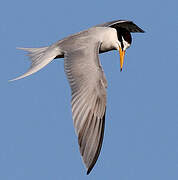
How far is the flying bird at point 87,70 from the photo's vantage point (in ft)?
17.7

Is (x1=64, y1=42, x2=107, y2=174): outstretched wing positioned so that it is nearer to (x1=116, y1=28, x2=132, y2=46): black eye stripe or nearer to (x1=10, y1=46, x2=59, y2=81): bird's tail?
(x1=10, y1=46, x2=59, y2=81): bird's tail

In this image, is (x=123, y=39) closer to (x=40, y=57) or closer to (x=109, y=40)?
(x=109, y=40)

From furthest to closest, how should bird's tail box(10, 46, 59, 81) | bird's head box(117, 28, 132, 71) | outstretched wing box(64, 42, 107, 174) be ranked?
bird's head box(117, 28, 132, 71)
bird's tail box(10, 46, 59, 81)
outstretched wing box(64, 42, 107, 174)

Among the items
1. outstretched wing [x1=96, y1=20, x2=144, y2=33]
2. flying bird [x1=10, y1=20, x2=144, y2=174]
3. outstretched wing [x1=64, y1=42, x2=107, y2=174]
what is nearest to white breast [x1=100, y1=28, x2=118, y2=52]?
flying bird [x1=10, y1=20, x2=144, y2=174]

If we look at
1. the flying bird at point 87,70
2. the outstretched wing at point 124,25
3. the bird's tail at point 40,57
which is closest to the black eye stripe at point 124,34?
the flying bird at point 87,70

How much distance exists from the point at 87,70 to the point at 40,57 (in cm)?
97

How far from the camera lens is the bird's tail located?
627cm

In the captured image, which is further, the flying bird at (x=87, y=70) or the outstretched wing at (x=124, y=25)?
the outstretched wing at (x=124, y=25)

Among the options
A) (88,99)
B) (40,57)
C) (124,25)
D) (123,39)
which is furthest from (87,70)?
(124,25)

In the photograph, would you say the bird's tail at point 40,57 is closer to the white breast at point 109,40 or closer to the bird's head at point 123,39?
the white breast at point 109,40

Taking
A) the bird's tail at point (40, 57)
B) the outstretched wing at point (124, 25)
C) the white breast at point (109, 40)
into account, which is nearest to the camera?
the bird's tail at point (40, 57)

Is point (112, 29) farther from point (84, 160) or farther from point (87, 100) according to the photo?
point (84, 160)

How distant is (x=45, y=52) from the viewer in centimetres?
663

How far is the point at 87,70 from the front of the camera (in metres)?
5.86
